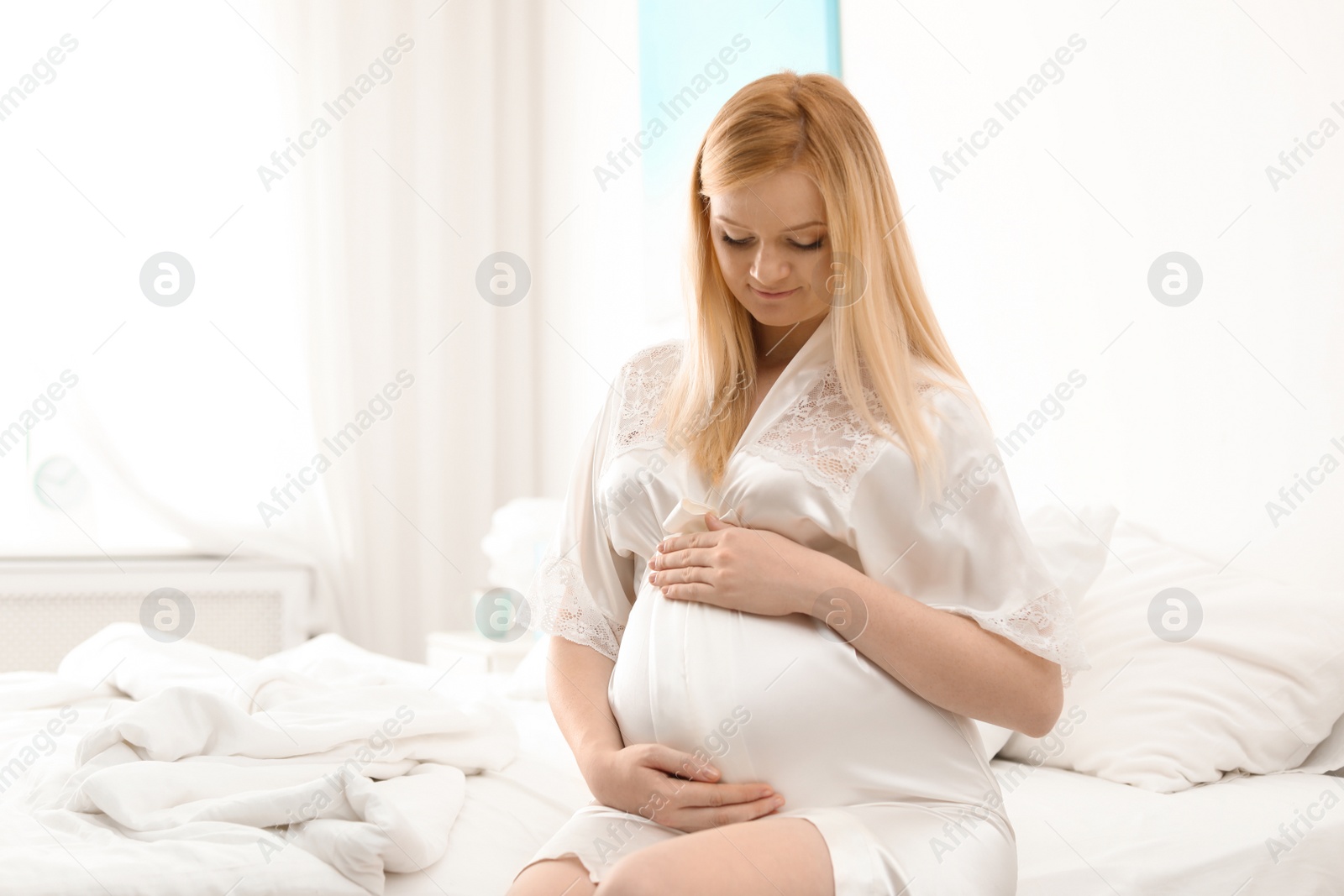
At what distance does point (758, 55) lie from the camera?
2.81m

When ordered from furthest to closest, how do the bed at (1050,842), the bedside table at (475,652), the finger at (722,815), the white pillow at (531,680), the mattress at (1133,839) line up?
the bedside table at (475,652) < the white pillow at (531,680) < the mattress at (1133,839) < the bed at (1050,842) < the finger at (722,815)

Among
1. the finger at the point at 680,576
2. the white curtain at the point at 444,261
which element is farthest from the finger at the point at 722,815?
the white curtain at the point at 444,261

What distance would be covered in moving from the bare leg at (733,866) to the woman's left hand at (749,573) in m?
0.22

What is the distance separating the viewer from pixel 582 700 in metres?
1.26

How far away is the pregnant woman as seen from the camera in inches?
42.4

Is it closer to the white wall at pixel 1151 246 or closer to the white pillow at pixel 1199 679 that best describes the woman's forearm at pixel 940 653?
the white pillow at pixel 1199 679

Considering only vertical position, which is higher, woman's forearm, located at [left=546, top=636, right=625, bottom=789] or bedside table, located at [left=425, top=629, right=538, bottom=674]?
woman's forearm, located at [left=546, top=636, right=625, bottom=789]

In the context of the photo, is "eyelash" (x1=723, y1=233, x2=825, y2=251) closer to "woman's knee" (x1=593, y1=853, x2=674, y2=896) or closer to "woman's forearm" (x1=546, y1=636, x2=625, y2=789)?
"woman's forearm" (x1=546, y1=636, x2=625, y2=789)

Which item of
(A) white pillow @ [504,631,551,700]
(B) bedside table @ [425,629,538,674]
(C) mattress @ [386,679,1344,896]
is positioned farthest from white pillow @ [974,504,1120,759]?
(B) bedside table @ [425,629,538,674]

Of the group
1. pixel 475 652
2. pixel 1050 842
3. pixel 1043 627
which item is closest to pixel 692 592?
pixel 1043 627

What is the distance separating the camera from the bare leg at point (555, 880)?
1.02m

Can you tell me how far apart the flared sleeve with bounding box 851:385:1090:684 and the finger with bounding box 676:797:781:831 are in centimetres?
28

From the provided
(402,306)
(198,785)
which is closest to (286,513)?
(402,306)

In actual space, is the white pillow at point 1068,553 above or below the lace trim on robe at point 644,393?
above
